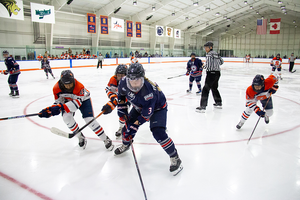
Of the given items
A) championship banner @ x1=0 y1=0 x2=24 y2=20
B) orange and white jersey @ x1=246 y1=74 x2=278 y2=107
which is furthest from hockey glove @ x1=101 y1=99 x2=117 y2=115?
championship banner @ x1=0 y1=0 x2=24 y2=20

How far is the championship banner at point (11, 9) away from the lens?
474 inches

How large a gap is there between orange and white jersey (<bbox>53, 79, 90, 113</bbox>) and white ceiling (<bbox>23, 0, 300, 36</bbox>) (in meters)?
17.0

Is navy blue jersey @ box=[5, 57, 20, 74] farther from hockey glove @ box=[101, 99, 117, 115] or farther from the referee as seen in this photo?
the referee

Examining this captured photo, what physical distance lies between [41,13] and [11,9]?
6.58 ft

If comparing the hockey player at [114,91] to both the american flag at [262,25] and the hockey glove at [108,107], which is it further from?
the american flag at [262,25]

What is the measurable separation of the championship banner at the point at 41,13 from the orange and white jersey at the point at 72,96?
46.5ft

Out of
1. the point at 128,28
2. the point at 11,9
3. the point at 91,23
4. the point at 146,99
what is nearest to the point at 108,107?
the point at 146,99

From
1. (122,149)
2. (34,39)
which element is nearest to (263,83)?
(122,149)

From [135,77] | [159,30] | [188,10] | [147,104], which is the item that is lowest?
[147,104]

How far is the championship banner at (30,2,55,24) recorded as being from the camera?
539 inches

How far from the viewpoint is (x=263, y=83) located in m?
3.01

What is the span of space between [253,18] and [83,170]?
128 feet

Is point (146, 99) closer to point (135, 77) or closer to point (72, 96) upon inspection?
point (135, 77)

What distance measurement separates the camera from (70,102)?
7.70ft
